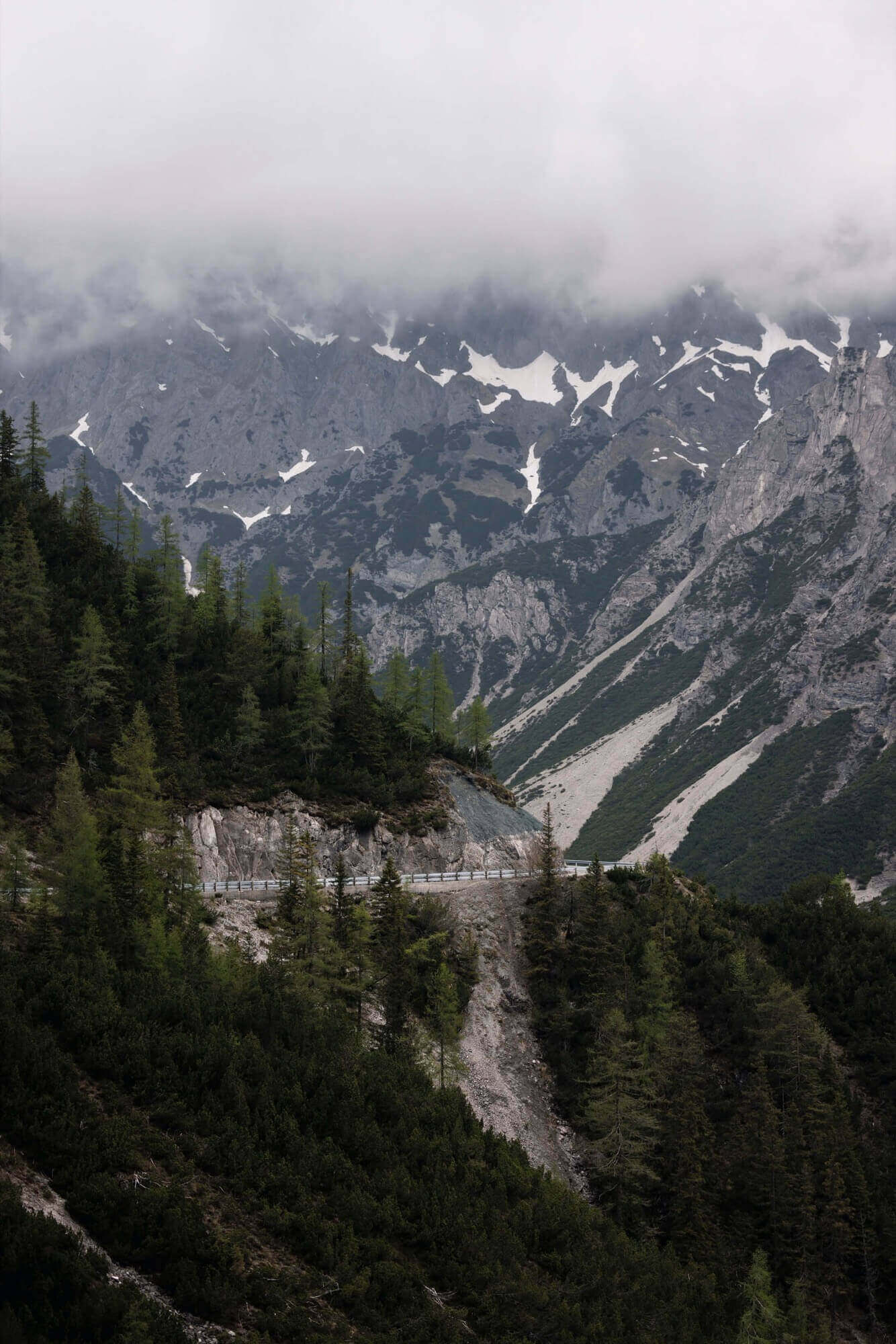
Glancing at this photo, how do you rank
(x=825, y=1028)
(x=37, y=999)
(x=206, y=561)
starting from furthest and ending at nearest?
(x=206, y=561) → (x=825, y=1028) → (x=37, y=999)

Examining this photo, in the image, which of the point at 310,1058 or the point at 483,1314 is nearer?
the point at 483,1314

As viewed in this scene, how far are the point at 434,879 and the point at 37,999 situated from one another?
41617 millimetres

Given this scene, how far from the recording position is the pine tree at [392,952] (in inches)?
2032

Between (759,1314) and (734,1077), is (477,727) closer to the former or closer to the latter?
(734,1077)

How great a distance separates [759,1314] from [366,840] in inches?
1516

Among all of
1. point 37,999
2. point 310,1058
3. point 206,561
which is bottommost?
point 310,1058

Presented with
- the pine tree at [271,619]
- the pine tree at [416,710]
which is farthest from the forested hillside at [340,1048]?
the pine tree at [416,710]

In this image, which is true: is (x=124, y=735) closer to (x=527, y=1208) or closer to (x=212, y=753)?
(x=212, y=753)

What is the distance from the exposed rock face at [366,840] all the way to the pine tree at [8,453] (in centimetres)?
4348

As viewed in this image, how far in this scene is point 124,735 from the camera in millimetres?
58781

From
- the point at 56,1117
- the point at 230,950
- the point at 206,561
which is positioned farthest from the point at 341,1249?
the point at 206,561

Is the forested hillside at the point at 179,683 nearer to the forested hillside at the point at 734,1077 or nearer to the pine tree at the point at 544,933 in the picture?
the pine tree at the point at 544,933

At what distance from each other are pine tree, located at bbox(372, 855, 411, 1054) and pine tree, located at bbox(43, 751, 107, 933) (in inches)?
669

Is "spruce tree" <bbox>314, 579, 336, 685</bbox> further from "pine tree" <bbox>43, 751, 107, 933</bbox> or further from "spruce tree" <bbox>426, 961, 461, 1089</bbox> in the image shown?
"pine tree" <bbox>43, 751, 107, 933</bbox>
